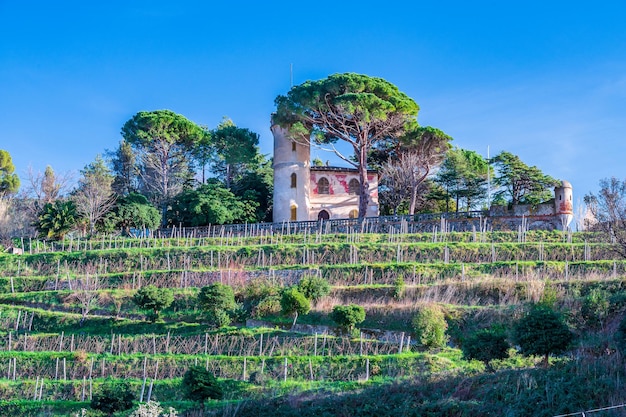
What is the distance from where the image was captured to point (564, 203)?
29.7m

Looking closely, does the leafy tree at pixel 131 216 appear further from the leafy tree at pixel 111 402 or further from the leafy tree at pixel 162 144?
the leafy tree at pixel 111 402

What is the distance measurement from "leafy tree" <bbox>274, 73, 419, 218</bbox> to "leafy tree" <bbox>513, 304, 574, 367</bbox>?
1928 centimetres

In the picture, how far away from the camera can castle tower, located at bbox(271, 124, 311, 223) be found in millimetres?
36250

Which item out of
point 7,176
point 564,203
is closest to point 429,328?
point 564,203

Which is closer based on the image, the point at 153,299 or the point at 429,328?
the point at 429,328

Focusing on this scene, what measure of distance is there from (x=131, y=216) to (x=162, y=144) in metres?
7.85

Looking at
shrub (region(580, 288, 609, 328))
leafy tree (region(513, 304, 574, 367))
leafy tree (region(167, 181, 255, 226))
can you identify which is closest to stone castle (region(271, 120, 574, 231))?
leafy tree (region(167, 181, 255, 226))

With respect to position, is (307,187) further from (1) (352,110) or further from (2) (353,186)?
(1) (352,110)

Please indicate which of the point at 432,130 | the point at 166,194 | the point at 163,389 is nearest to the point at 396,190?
the point at 432,130

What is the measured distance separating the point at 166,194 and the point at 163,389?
24.1m

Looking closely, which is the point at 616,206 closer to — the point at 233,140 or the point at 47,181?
the point at 233,140

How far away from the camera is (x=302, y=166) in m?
36.9

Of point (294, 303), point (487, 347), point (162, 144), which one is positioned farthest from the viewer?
point (162, 144)

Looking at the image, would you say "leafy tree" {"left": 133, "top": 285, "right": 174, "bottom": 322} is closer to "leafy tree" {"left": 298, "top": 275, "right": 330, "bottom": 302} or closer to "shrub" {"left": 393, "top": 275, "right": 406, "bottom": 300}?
"leafy tree" {"left": 298, "top": 275, "right": 330, "bottom": 302}
